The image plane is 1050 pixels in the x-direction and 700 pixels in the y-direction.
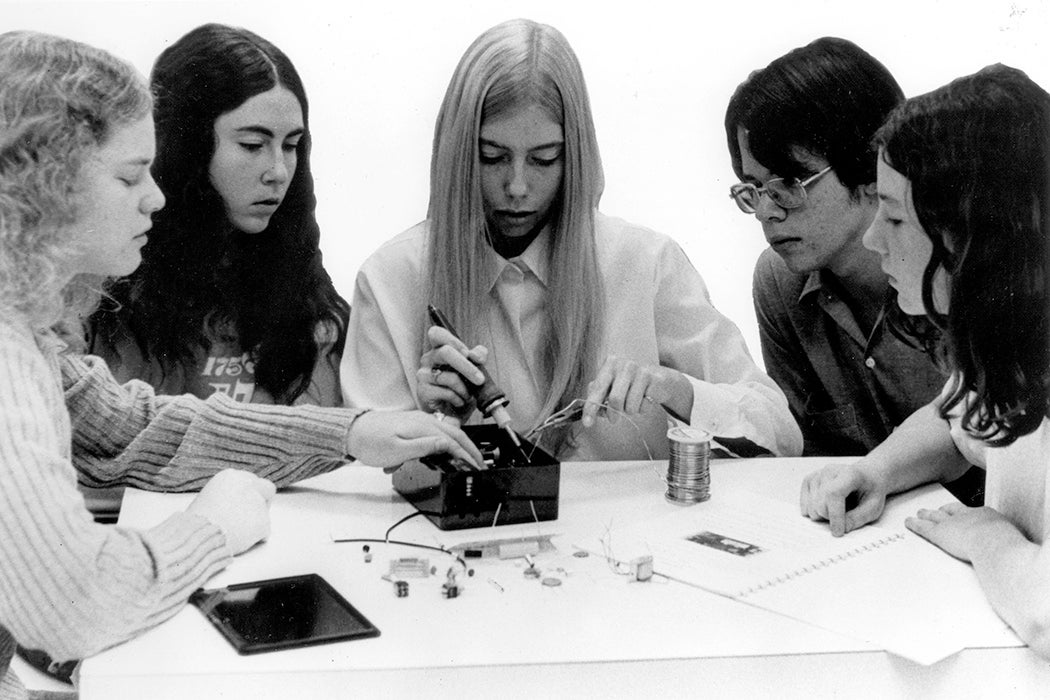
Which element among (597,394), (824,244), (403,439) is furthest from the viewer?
(824,244)

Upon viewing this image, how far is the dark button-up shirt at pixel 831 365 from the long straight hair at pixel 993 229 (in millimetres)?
702

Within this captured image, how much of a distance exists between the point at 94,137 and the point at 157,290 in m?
0.78

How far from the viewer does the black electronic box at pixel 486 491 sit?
1.31 metres

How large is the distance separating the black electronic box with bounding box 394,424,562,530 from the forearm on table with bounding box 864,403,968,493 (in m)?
0.45

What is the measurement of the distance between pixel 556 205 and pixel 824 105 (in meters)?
0.51

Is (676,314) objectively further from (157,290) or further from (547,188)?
(157,290)

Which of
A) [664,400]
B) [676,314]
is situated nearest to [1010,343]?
[664,400]

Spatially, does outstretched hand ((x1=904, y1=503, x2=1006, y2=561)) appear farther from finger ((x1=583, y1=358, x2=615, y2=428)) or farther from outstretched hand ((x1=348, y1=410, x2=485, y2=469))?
outstretched hand ((x1=348, y1=410, x2=485, y2=469))

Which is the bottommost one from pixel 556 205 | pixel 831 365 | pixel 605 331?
pixel 831 365

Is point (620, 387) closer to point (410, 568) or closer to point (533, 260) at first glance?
point (533, 260)

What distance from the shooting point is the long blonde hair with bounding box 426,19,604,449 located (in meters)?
1.66

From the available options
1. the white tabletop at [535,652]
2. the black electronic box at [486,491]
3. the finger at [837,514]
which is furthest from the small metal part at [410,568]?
the finger at [837,514]

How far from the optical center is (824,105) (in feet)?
6.04

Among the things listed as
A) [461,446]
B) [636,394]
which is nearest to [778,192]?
[636,394]
